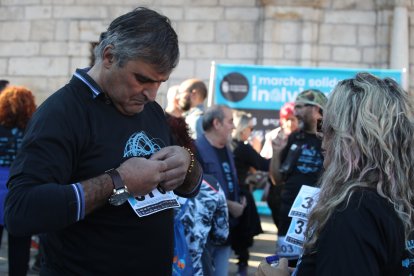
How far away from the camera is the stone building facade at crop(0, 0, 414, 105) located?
10.8 meters

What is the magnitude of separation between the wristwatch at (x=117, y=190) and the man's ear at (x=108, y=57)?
1.35 feet

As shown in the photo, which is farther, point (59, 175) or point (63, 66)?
point (63, 66)

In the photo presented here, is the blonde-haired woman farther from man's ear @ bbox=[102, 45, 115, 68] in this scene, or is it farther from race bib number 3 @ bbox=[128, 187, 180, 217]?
man's ear @ bbox=[102, 45, 115, 68]

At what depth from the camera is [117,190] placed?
2119 millimetres

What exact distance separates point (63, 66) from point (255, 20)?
341cm

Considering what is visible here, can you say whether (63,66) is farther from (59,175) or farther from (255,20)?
(59,175)

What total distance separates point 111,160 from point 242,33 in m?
8.97

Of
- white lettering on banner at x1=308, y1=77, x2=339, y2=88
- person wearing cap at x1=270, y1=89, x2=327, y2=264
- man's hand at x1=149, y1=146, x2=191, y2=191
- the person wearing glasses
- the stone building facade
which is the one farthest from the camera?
the stone building facade


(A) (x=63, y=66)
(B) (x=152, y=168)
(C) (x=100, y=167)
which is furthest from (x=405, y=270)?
(A) (x=63, y=66)

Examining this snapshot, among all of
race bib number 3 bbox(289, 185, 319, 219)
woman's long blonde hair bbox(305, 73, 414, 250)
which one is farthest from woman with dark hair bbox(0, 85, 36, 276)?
woman's long blonde hair bbox(305, 73, 414, 250)

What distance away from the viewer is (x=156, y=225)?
2.43 meters

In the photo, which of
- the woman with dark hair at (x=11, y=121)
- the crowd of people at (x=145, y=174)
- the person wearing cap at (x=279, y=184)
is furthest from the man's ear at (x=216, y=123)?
the crowd of people at (x=145, y=174)

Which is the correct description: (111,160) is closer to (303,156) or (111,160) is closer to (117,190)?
(117,190)

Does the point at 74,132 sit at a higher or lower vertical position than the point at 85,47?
lower
